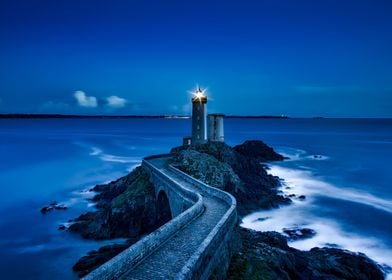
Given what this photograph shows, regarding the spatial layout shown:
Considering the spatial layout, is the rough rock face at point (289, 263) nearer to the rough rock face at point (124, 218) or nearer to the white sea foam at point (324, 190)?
the rough rock face at point (124, 218)

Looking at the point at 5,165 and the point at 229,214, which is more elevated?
the point at 229,214

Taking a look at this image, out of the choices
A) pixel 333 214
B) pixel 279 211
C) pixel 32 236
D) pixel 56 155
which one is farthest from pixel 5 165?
pixel 333 214

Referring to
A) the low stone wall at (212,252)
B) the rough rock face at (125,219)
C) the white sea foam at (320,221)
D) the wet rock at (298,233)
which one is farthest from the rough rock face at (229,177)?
the low stone wall at (212,252)

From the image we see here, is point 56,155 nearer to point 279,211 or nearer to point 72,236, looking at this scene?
point 72,236

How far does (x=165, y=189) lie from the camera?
2205cm

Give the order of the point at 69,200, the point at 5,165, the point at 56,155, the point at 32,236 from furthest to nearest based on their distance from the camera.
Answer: the point at 56,155 < the point at 5,165 < the point at 69,200 < the point at 32,236

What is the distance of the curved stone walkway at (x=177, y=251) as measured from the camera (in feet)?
32.5

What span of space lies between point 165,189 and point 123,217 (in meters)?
3.73

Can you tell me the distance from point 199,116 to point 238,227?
66.5 ft

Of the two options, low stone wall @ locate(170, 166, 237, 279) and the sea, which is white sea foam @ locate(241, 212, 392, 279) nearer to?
the sea

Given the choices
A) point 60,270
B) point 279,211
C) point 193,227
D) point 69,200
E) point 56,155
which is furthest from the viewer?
point 56,155

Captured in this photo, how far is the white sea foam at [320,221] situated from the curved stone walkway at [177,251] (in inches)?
336

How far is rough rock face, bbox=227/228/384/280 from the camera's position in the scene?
13.0 metres

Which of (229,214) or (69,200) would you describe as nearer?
(229,214)
